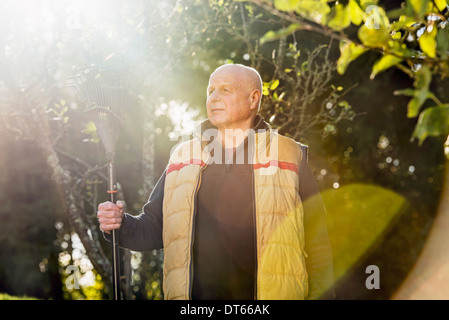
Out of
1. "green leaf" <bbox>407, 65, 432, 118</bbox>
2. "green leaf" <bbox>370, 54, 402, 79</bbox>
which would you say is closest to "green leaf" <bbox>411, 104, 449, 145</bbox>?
"green leaf" <bbox>407, 65, 432, 118</bbox>

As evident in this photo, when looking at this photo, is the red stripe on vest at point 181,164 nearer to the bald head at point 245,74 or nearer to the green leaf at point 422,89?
the bald head at point 245,74

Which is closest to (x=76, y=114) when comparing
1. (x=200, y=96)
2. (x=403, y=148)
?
(x=200, y=96)

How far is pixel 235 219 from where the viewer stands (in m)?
3.00

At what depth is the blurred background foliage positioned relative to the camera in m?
5.50

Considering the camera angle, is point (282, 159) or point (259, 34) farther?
point (259, 34)

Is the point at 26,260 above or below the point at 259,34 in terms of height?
below

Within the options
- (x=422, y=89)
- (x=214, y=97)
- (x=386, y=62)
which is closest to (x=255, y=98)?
(x=214, y=97)

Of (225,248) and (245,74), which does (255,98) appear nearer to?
(245,74)

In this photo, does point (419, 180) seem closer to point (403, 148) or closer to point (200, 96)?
point (403, 148)

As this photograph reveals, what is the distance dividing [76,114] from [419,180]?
20.8 feet

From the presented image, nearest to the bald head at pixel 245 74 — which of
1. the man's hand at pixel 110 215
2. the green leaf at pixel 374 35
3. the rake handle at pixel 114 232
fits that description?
the rake handle at pixel 114 232

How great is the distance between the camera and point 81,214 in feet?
18.6

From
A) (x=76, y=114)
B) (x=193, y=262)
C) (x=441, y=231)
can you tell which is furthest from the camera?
(x=441, y=231)

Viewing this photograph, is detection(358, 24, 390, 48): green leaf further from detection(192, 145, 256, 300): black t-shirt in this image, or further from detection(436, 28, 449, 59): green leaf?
detection(192, 145, 256, 300): black t-shirt
